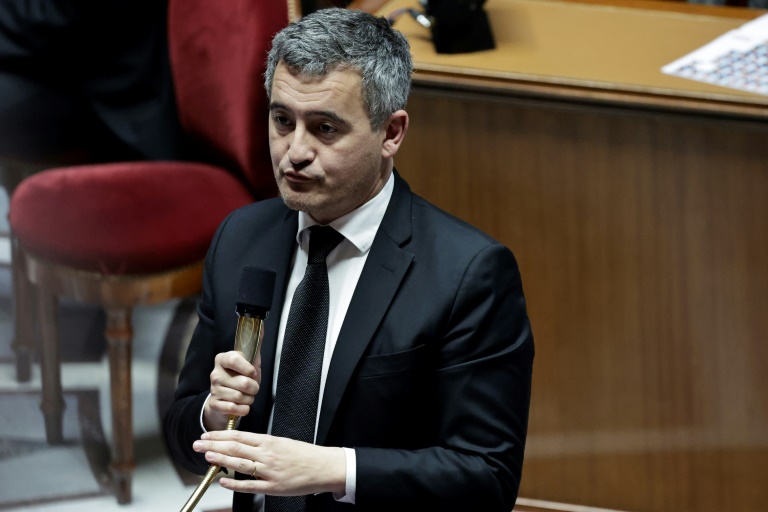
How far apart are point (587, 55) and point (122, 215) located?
0.84m

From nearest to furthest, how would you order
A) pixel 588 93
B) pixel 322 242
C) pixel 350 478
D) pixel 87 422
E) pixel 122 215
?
1. pixel 350 478
2. pixel 322 242
3. pixel 588 93
4. pixel 122 215
5. pixel 87 422

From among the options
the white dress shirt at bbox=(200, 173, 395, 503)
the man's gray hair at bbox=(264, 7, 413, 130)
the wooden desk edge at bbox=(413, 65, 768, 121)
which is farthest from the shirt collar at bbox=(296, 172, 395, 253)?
the wooden desk edge at bbox=(413, 65, 768, 121)

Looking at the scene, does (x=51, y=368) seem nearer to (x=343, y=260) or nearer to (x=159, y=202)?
(x=159, y=202)

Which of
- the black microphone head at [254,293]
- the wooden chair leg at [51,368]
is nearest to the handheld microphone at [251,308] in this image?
the black microphone head at [254,293]

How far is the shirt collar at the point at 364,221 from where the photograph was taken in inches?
51.4

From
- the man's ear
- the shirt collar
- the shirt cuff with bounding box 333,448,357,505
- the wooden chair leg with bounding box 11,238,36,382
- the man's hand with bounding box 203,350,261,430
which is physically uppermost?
the man's ear

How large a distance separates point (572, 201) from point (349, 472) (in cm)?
92

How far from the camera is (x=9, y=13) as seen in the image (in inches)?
90.1

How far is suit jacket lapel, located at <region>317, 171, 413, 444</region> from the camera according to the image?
127 centimetres

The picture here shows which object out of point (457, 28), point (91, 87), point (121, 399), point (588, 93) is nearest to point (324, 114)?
point (588, 93)

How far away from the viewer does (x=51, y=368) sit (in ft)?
7.82

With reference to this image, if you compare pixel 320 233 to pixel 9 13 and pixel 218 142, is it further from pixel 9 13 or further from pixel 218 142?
pixel 9 13

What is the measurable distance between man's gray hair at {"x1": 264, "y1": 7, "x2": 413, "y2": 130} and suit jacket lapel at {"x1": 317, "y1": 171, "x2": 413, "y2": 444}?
13 cm

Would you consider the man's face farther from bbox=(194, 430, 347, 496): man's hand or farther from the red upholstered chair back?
the red upholstered chair back
